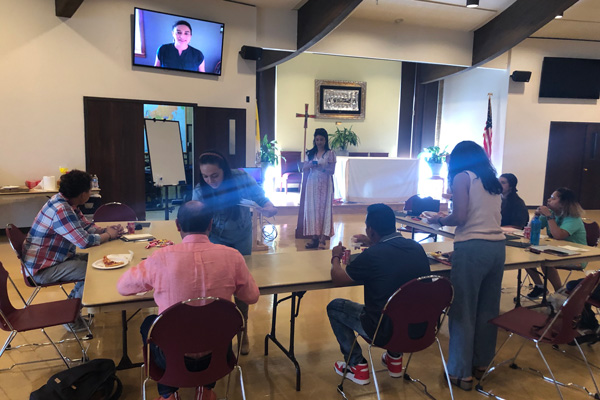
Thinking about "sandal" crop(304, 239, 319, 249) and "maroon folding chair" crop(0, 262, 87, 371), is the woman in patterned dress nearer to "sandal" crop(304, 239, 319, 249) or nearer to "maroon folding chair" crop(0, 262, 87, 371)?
"sandal" crop(304, 239, 319, 249)

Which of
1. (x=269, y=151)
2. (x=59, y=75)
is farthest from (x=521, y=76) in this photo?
(x=59, y=75)

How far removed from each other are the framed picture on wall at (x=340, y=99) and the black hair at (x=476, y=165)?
860 centimetres

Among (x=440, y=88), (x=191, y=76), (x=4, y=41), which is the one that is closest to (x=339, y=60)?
(x=440, y=88)

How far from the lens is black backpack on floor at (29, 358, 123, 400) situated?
7.03 feet

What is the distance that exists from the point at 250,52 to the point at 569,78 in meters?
7.13

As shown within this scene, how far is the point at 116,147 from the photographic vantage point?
6340 mm

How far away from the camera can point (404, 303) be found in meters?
2.07

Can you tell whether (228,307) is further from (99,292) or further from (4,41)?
(4,41)

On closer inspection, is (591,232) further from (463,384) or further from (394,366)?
(394,366)

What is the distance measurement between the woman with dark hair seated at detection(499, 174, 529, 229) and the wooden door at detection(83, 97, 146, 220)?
5104mm

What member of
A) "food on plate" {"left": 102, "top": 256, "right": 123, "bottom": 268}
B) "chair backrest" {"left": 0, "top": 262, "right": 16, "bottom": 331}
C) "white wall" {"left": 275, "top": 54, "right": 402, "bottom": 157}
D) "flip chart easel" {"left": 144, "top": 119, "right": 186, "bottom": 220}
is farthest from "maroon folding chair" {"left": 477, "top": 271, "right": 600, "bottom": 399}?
"white wall" {"left": 275, "top": 54, "right": 402, "bottom": 157}

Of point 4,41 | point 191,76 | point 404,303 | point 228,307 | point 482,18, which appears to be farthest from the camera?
point 482,18

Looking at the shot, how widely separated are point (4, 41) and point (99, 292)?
5.17 meters

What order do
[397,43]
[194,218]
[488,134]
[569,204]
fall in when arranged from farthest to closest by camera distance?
[488,134], [397,43], [569,204], [194,218]
